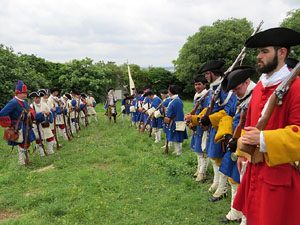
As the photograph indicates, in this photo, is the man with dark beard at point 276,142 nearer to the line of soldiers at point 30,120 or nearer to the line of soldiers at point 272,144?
the line of soldiers at point 272,144

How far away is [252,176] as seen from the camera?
7.89 ft

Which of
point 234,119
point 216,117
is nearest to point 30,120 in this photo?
point 216,117

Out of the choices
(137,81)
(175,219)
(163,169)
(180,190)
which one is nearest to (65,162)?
(163,169)

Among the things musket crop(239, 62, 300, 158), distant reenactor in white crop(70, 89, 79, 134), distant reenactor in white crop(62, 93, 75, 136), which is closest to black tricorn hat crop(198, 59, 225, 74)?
musket crop(239, 62, 300, 158)

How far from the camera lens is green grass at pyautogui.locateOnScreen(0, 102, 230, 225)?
451 centimetres

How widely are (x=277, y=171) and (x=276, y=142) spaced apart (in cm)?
35

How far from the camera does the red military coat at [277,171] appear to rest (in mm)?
1998

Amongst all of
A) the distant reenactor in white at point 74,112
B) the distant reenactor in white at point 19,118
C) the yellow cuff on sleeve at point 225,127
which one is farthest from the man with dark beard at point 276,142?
the distant reenactor in white at point 74,112

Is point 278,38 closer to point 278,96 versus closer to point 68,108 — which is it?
point 278,96

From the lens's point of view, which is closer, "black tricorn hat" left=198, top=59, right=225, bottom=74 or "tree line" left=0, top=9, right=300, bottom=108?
"black tricorn hat" left=198, top=59, right=225, bottom=74

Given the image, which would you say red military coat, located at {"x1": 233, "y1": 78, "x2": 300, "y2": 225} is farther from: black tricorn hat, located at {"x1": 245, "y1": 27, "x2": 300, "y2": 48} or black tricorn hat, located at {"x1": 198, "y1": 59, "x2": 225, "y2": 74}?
black tricorn hat, located at {"x1": 198, "y1": 59, "x2": 225, "y2": 74}

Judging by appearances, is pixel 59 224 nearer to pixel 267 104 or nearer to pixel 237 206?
pixel 237 206

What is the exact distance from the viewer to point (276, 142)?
200 centimetres

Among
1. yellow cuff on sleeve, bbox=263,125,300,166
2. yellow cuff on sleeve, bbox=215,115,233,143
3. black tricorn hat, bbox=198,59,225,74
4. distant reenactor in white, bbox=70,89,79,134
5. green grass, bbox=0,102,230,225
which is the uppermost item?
black tricorn hat, bbox=198,59,225,74
